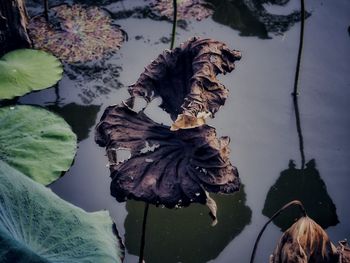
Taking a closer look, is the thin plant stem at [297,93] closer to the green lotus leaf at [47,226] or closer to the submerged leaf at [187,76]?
the submerged leaf at [187,76]

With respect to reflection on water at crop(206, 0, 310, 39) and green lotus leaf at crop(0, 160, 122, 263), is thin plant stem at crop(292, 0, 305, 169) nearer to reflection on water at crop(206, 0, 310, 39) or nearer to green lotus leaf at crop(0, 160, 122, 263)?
reflection on water at crop(206, 0, 310, 39)

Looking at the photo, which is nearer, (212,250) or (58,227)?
(58,227)

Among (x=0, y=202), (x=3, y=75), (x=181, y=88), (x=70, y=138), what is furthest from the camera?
(x=3, y=75)

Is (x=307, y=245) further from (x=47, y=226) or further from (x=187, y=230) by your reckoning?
(x=47, y=226)

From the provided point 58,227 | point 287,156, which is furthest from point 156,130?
point 287,156

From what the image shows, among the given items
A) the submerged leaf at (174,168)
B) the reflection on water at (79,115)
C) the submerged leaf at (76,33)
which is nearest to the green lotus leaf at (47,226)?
the submerged leaf at (174,168)

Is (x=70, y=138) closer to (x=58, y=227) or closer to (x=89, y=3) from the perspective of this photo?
(x=58, y=227)

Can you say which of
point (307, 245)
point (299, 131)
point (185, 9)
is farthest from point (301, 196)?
point (185, 9)
